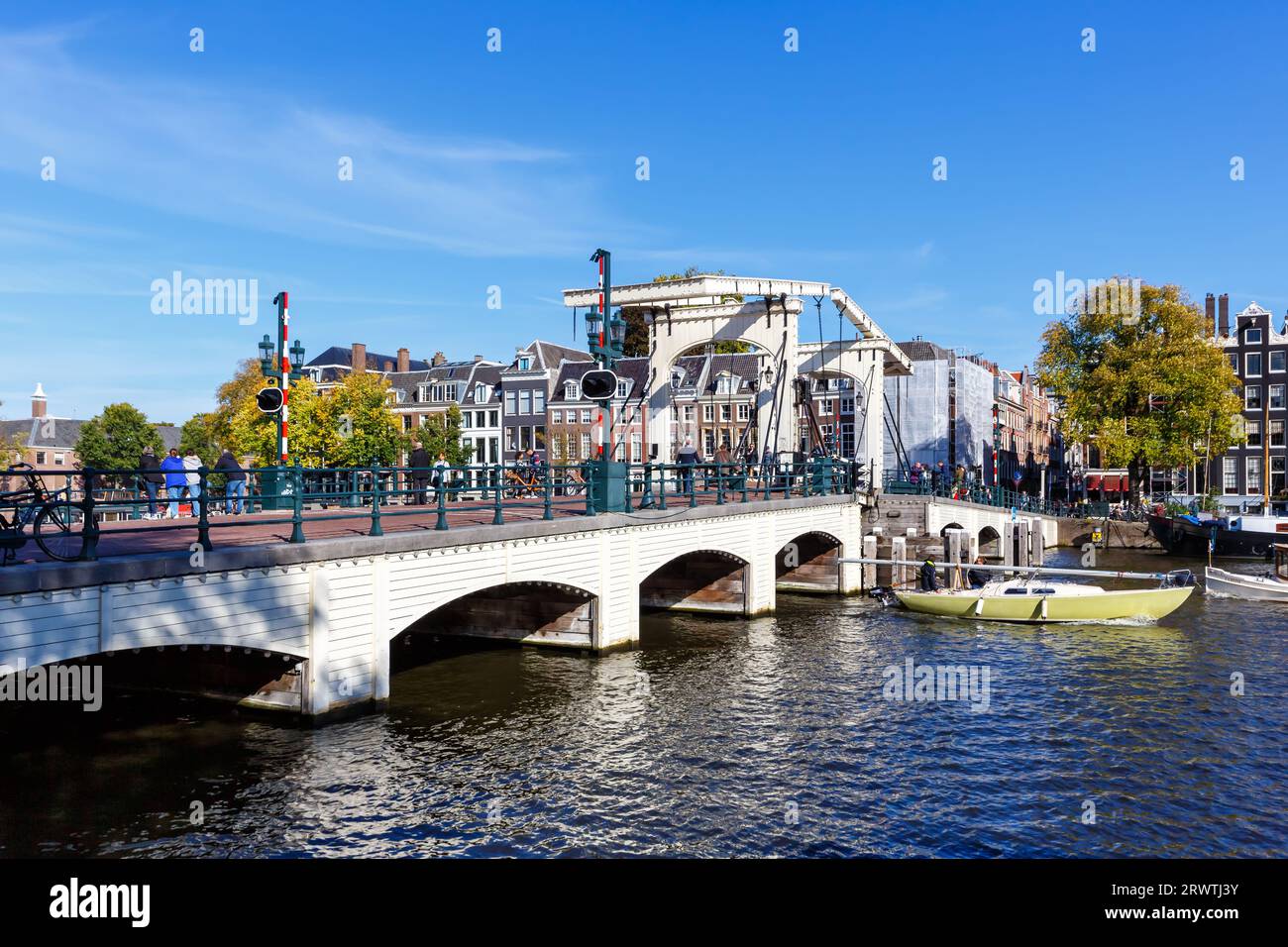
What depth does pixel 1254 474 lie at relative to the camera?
65000 mm

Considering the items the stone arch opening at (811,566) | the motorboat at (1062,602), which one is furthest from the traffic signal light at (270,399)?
the motorboat at (1062,602)

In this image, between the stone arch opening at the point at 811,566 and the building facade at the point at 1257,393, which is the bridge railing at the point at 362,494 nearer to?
the stone arch opening at the point at 811,566

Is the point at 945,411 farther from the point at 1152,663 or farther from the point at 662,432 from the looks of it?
the point at 1152,663

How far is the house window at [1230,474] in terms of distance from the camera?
216 ft

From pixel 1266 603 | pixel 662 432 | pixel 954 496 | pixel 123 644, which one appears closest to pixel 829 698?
pixel 123 644

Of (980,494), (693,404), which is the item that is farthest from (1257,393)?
(693,404)

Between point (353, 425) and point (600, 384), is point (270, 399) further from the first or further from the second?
point (353, 425)

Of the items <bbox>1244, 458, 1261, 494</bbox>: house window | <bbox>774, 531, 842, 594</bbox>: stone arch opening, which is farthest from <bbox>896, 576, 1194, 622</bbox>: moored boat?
<bbox>1244, 458, 1261, 494</bbox>: house window

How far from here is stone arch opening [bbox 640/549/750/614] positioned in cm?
2586

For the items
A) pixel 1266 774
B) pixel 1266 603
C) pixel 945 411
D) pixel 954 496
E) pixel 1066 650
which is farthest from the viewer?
pixel 945 411

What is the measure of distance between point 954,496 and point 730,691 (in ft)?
81.1

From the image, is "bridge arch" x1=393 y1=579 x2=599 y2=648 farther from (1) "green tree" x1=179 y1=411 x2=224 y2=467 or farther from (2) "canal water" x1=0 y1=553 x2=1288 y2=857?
(1) "green tree" x1=179 y1=411 x2=224 y2=467

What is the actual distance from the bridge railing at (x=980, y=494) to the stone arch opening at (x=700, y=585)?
10.9 m
